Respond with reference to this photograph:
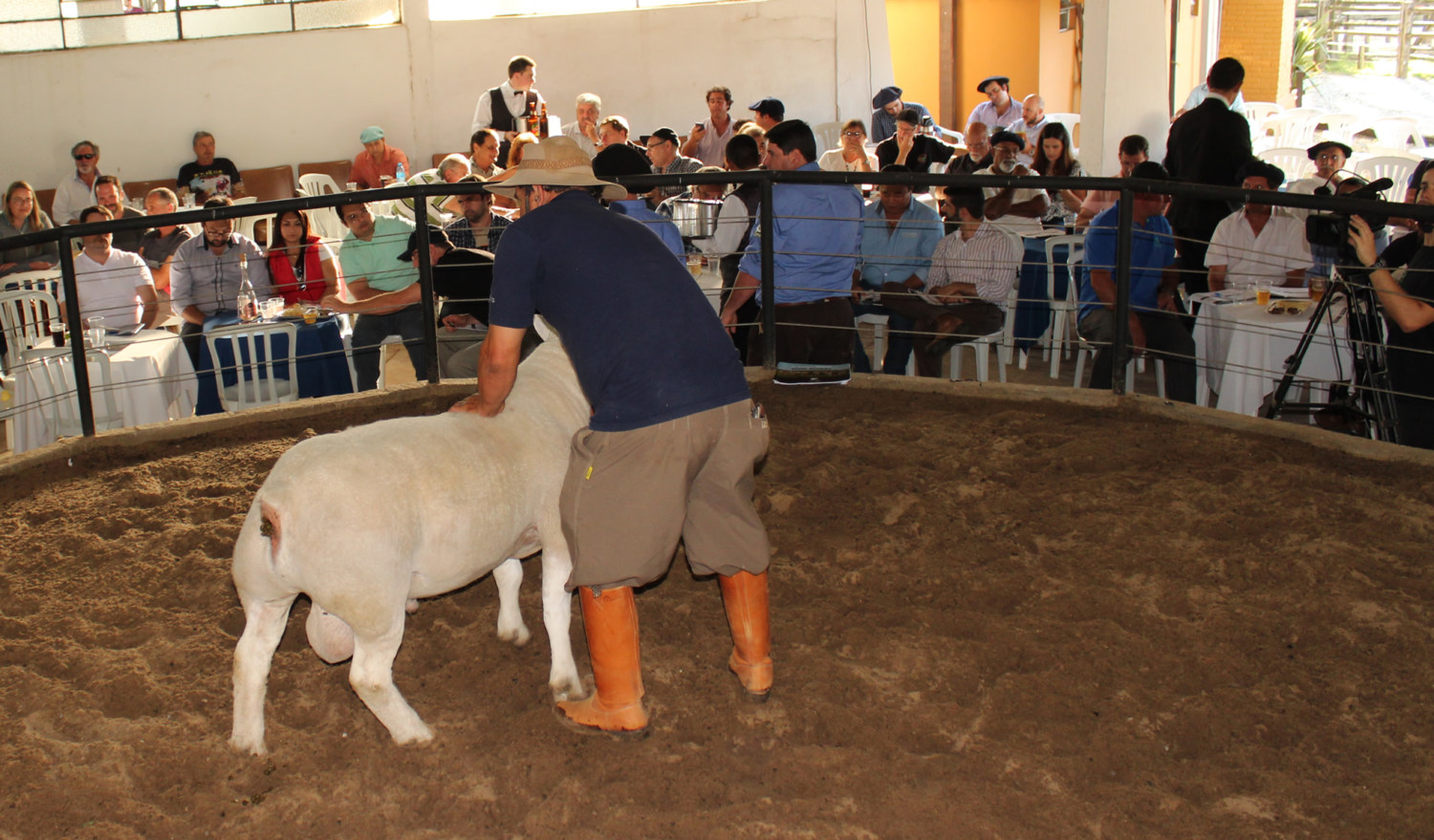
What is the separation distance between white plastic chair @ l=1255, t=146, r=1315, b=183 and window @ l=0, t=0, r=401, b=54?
9.85m

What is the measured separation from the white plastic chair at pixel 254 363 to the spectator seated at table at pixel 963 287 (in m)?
3.42

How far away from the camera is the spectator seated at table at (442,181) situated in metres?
8.66

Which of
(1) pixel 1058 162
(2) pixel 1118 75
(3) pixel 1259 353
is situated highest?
(2) pixel 1118 75

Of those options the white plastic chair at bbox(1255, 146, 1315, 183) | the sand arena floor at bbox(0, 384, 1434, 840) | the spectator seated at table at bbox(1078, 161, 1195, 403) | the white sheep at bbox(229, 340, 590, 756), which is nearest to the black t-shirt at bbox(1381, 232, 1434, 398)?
the sand arena floor at bbox(0, 384, 1434, 840)

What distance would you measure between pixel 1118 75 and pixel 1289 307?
492cm

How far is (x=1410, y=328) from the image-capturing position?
4.97 m

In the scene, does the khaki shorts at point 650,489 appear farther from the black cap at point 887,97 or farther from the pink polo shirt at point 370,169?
the black cap at point 887,97

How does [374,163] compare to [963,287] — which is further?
[374,163]

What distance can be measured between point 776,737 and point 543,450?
43.4 inches

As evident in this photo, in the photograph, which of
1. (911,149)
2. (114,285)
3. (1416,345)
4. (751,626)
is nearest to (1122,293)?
(1416,345)

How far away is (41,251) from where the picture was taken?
Answer: 9828mm

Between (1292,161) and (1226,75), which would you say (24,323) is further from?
(1292,161)

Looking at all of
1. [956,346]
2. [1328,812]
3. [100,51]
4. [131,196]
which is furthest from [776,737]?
[100,51]

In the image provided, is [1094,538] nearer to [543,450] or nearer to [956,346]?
[543,450]
